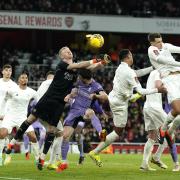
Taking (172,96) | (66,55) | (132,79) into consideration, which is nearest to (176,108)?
(172,96)

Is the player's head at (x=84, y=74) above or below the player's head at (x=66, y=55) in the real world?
below

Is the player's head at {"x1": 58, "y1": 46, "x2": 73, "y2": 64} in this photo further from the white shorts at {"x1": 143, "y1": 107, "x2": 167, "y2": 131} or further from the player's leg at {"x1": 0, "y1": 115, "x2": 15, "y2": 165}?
the player's leg at {"x1": 0, "y1": 115, "x2": 15, "y2": 165}

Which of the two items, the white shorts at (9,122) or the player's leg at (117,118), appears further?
the white shorts at (9,122)

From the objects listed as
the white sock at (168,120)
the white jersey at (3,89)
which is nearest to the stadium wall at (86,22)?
the white jersey at (3,89)

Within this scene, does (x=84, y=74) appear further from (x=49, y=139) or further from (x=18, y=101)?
(x=18, y=101)

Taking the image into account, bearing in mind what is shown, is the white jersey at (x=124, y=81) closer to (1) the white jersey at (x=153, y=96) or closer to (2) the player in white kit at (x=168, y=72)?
(2) the player in white kit at (x=168, y=72)

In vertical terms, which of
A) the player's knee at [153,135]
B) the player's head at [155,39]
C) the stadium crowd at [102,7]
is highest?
the stadium crowd at [102,7]

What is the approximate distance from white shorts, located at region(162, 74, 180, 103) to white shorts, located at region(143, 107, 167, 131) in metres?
1.39

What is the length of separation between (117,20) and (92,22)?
5.50ft

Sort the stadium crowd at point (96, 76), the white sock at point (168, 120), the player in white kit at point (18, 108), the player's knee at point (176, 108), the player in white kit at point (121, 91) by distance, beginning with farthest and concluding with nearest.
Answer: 1. the stadium crowd at point (96, 76)
2. the player in white kit at point (18, 108)
3. the player in white kit at point (121, 91)
4. the white sock at point (168, 120)
5. the player's knee at point (176, 108)

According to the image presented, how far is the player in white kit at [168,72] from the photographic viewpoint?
13656mm

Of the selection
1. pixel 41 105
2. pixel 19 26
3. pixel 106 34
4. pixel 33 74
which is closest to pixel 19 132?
pixel 41 105

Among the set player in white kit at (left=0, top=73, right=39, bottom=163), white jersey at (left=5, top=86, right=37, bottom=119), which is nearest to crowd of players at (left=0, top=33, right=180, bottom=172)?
player in white kit at (left=0, top=73, right=39, bottom=163)

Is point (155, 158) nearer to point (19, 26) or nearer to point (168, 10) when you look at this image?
point (19, 26)
